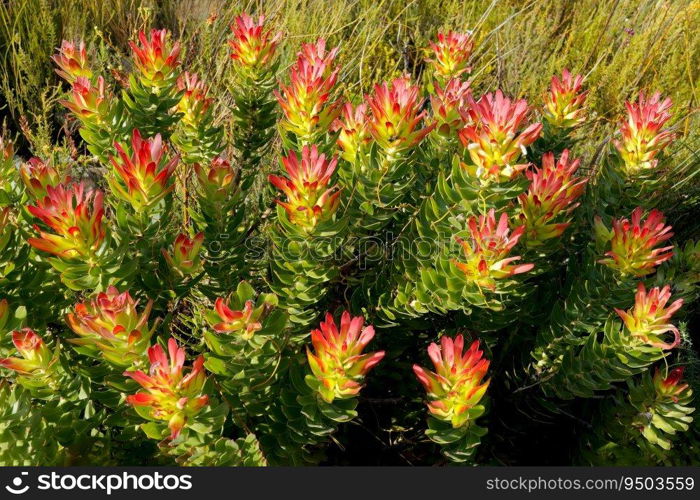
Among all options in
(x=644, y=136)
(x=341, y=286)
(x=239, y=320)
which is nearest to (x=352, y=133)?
(x=341, y=286)

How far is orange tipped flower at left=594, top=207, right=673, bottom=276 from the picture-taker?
1.58 m

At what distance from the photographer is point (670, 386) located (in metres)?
1.71

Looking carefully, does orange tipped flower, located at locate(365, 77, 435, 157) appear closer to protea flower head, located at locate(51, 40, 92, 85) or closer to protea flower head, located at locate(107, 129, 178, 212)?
protea flower head, located at locate(107, 129, 178, 212)

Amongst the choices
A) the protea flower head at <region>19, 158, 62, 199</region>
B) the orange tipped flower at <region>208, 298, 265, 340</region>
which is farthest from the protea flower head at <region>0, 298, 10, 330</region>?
the orange tipped flower at <region>208, 298, 265, 340</region>

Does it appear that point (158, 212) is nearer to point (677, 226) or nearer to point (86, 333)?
point (86, 333)

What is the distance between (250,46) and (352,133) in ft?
1.46

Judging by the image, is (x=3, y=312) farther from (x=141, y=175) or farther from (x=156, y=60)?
(x=156, y=60)

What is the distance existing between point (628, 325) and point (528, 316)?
376 millimetres

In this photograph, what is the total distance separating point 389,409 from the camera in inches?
80.2

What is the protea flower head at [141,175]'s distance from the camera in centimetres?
145

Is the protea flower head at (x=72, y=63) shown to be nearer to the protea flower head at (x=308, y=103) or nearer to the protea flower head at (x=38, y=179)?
the protea flower head at (x=38, y=179)

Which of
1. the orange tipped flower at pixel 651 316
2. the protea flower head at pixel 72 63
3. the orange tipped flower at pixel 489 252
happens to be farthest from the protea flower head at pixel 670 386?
the protea flower head at pixel 72 63

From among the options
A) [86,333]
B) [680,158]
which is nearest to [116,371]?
[86,333]

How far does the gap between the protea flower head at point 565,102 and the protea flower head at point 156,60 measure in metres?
1.14
